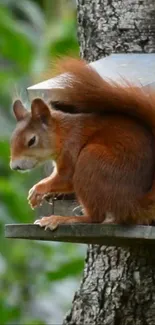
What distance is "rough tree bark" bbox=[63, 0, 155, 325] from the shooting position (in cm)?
414

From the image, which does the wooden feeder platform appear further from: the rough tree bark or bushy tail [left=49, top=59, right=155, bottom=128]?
the rough tree bark

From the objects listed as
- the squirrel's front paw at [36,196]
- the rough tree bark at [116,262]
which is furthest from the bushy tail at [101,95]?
the rough tree bark at [116,262]

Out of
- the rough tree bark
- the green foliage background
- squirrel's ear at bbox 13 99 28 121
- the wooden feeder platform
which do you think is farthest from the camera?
the green foliage background

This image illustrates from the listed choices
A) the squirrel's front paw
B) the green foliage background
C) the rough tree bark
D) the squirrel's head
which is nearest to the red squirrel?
the squirrel's head

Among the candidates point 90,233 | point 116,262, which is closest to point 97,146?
point 90,233

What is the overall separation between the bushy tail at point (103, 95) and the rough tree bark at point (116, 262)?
721 mm

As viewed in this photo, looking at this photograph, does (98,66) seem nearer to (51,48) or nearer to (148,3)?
(148,3)

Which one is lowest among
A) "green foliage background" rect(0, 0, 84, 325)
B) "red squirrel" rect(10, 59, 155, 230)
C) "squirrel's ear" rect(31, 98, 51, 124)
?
"green foliage background" rect(0, 0, 84, 325)

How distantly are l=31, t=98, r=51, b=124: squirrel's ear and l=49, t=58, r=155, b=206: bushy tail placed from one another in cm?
7

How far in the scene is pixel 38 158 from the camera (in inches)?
136

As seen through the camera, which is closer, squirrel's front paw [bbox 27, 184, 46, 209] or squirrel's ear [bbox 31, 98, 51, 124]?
squirrel's ear [bbox 31, 98, 51, 124]

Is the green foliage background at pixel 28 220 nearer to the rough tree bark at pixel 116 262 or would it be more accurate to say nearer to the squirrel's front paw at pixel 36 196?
the rough tree bark at pixel 116 262

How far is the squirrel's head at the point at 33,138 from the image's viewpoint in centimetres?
345

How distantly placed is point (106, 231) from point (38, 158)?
11.6 inches
